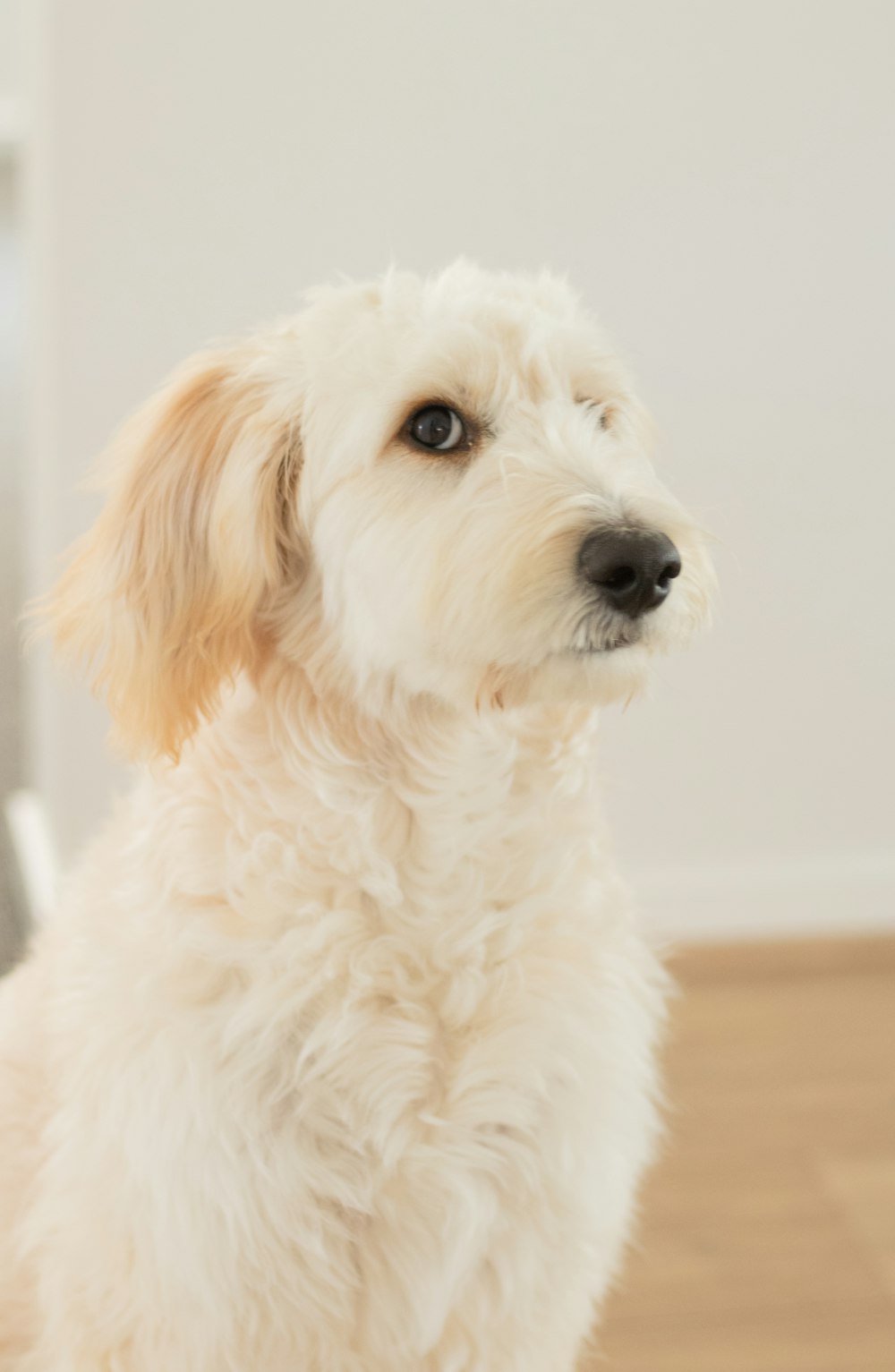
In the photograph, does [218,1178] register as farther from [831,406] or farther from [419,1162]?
[831,406]

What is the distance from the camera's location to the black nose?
2.64ft

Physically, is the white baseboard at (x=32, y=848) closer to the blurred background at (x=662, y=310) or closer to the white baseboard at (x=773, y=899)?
the blurred background at (x=662, y=310)

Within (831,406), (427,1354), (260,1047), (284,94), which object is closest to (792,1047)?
(831,406)

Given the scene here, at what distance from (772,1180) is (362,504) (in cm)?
129

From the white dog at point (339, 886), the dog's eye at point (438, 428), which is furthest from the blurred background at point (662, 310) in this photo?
the dog's eye at point (438, 428)

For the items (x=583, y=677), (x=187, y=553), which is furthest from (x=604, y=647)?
(x=187, y=553)

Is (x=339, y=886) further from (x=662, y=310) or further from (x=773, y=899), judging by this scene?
(x=773, y=899)

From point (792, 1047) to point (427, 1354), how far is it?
1.30 metres

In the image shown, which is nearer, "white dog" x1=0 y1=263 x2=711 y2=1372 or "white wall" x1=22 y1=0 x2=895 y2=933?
"white dog" x1=0 y1=263 x2=711 y2=1372

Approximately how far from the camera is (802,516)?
7.22 ft

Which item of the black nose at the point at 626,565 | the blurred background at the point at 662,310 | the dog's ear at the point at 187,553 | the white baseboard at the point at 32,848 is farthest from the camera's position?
the blurred background at the point at 662,310

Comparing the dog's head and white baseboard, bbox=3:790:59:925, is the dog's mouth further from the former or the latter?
white baseboard, bbox=3:790:59:925

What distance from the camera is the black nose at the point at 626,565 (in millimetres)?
804

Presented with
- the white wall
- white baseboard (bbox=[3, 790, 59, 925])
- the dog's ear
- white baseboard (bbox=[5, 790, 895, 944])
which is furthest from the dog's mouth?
white baseboard (bbox=[5, 790, 895, 944])
